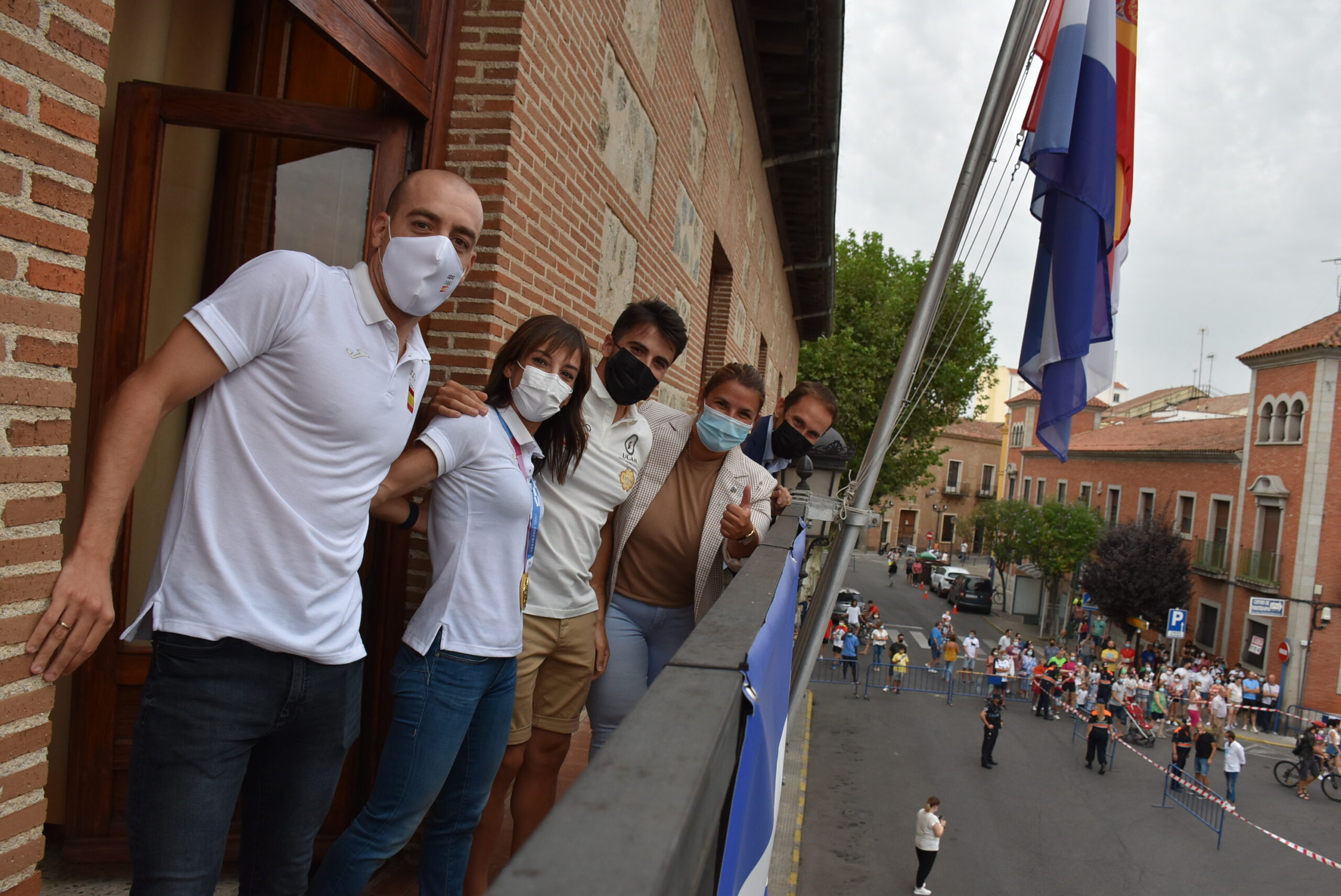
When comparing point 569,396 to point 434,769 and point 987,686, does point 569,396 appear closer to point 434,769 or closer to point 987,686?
point 434,769

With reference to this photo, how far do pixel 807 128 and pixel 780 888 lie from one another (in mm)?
10020

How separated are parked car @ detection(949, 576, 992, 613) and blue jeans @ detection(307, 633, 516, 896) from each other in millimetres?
42908

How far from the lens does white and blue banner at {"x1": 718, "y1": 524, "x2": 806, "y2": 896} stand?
1461 mm

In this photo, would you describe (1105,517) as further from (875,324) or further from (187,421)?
(187,421)

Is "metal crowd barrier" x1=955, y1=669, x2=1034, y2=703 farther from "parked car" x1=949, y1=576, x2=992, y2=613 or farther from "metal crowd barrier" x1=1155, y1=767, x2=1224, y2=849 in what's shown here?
"parked car" x1=949, y1=576, x2=992, y2=613

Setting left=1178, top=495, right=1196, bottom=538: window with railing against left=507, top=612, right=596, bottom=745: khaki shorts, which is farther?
left=1178, top=495, right=1196, bottom=538: window with railing

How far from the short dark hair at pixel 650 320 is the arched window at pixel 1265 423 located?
3268 centimetres

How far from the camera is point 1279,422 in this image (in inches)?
1120

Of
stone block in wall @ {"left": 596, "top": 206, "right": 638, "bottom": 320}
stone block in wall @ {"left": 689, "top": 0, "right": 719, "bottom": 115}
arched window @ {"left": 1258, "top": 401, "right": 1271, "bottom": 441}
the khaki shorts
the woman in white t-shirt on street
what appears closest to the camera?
the khaki shorts

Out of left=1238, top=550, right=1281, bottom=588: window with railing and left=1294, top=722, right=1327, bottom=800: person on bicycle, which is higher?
left=1238, top=550, right=1281, bottom=588: window with railing

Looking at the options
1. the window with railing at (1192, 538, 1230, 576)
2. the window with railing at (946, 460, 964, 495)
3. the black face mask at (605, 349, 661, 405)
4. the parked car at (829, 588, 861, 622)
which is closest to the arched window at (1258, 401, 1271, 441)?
the window with railing at (1192, 538, 1230, 576)

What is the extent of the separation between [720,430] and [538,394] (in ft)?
2.65

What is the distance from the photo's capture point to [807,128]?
38.4ft

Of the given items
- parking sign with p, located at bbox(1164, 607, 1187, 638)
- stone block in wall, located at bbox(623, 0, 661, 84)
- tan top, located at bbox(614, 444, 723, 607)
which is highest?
stone block in wall, located at bbox(623, 0, 661, 84)
